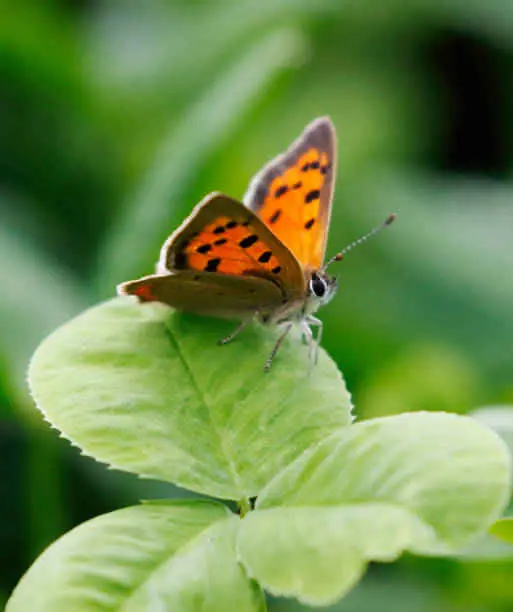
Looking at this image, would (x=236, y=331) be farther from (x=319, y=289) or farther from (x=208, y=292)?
(x=319, y=289)

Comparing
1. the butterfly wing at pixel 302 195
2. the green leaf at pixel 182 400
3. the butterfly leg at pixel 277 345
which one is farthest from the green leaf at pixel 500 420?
the butterfly wing at pixel 302 195

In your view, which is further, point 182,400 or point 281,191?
point 281,191

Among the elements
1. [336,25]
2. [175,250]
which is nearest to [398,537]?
[175,250]

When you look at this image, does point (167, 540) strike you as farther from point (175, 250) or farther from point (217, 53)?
point (217, 53)

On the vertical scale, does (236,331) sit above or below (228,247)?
below

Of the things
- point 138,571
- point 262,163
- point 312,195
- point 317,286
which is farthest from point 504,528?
Answer: point 262,163

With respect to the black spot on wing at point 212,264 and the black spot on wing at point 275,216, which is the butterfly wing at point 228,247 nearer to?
the black spot on wing at point 212,264

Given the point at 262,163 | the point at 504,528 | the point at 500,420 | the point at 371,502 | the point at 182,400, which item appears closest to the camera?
the point at 371,502

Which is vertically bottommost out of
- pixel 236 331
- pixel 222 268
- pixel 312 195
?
pixel 236 331
